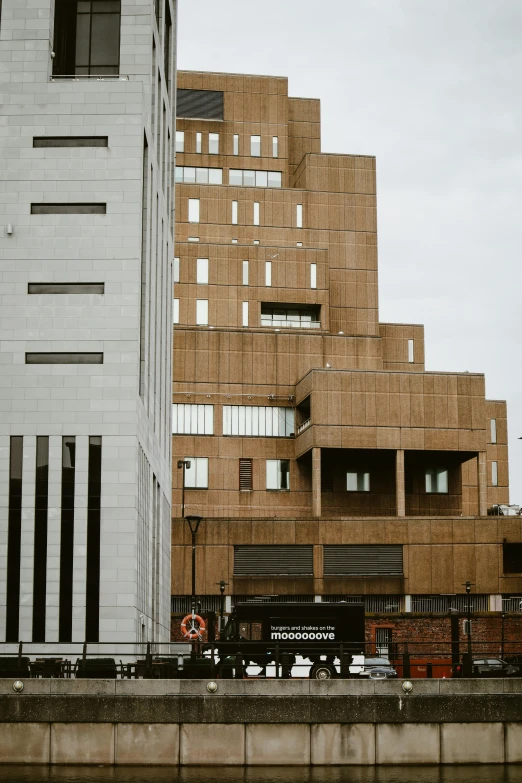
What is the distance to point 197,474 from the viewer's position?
91.9 m

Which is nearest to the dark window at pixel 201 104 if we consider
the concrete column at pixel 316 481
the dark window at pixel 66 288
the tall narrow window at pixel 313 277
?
the tall narrow window at pixel 313 277

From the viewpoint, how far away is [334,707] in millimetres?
32094

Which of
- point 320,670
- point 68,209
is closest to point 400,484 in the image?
point 68,209

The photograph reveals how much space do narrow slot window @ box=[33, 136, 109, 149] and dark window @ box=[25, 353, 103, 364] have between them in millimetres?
9345

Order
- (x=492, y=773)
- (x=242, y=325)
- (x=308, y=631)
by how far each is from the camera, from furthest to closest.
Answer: (x=242, y=325) < (x=308, y=631) < (x=492, y=773)

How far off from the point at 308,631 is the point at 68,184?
21648 millimetres

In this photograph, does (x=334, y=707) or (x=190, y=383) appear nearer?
(x=334, y=707)

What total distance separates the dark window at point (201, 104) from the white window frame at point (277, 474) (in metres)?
37.2

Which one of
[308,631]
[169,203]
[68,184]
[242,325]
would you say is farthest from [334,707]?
[242,325]

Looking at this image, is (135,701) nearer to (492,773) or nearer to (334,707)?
(334,707)

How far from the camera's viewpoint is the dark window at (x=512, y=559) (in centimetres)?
8778

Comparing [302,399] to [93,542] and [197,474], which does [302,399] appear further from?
[93,542]

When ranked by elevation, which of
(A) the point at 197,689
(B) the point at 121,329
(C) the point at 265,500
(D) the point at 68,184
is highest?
(D) the point at 68,184

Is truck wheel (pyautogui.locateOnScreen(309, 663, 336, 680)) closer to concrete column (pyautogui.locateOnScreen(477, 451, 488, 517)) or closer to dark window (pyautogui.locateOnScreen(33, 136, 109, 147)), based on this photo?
dark window (pyautogui.locateOnScreen(33, 136, 109, 147))
